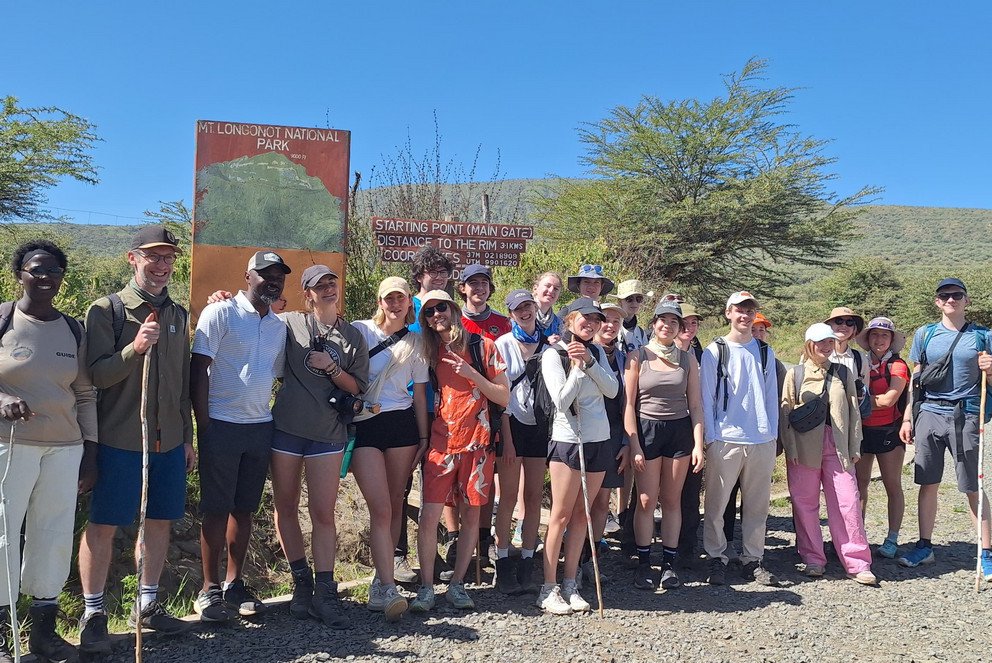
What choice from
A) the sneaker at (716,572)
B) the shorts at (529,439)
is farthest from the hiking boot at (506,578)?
the sneaker at (716,572)

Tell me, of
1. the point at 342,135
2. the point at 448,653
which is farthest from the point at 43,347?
the point at 342,135

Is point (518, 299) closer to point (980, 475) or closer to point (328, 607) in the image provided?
point (328, 607)

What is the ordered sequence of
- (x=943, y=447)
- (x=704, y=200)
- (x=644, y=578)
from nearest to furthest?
1. (x=644, y=578)
2. (x=943, y=447)
3. (x=704, y=200)

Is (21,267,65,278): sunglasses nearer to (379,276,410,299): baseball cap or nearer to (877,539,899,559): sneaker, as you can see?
(379,276,410,299): baseball cap

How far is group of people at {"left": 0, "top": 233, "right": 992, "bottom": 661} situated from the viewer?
148 inches

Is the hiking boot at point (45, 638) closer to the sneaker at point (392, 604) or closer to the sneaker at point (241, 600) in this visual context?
the sneaker at point (241, 600)

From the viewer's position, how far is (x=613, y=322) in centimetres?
523

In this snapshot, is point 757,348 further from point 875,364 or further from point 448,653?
point 448,653

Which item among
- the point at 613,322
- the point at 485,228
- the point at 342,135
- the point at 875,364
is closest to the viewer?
the point at 613,322

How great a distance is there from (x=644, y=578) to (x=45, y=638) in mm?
3684

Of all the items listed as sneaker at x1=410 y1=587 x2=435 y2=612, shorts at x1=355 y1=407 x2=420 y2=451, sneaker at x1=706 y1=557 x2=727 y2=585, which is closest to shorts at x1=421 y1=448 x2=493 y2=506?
shorts at x1=355 y1=407 x2=420 y2=451

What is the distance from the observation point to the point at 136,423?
389cm

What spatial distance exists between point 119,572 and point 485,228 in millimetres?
5037

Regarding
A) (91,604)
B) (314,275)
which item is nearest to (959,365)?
(314,275)
